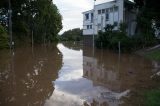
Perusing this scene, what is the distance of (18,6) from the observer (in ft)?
179

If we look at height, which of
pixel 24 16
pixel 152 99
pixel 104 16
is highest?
pixel 104 16

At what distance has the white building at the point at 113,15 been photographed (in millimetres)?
54969

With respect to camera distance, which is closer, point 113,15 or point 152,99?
point 152,99

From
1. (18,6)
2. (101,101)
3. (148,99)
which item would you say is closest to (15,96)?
(101,101)

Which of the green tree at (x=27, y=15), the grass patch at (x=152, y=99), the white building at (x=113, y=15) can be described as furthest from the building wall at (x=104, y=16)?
the grass patch at (x=152, y=99)

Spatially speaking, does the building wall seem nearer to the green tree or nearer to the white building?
the white building

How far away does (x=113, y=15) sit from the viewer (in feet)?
192

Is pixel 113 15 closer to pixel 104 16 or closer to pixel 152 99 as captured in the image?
pixel 104 16

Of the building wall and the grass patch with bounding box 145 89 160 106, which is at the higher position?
the building wall

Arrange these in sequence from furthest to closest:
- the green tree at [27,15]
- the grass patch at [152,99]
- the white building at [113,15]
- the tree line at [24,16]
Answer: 1. the white building at [113,15]
2. the green tree at [27,15]
3. the tree line at [24,16]
4. the grass patch at [152,99]

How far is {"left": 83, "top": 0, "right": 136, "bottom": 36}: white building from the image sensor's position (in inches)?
2164

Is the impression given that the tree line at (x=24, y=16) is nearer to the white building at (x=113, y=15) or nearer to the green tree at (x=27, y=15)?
the green tree at (x=27, y=15)

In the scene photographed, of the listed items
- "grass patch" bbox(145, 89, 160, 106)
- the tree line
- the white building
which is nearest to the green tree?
the tree line

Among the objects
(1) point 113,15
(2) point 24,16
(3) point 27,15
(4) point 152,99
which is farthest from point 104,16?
(4) point 152,99
